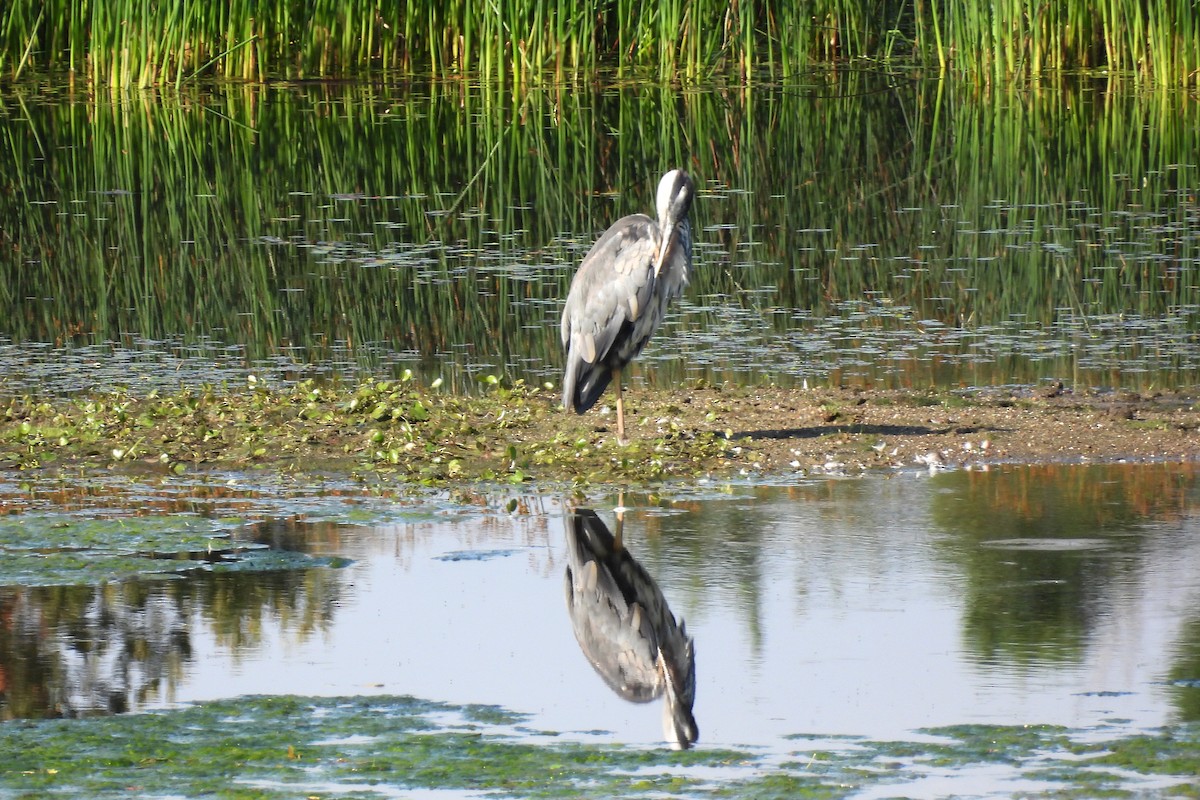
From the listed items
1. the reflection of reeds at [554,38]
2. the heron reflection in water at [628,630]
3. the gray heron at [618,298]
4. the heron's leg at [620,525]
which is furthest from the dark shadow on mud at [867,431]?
the reflection of reeds at [554,38]

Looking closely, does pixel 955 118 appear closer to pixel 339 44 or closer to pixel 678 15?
pixel 678 15

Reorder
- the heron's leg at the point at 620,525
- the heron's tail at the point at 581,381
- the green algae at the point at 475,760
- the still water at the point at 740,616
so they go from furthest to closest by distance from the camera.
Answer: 1. the heron's tail at the point at 581,381
2. the heron's leg at the point at 620,525
3. the still water at the point at 740,616
4. the green algae at the point at 475,760

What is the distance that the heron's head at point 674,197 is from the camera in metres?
9.64

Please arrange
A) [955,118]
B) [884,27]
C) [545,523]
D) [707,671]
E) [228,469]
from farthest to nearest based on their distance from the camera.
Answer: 1. [884,27]
2. [955,118]
3. [228,469]
4. [545,523]
5. [707,671]

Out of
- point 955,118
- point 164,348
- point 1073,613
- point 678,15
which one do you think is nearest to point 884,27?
point 678,15

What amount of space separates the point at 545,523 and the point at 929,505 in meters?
1.65

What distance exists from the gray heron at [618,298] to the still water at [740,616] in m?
1.26

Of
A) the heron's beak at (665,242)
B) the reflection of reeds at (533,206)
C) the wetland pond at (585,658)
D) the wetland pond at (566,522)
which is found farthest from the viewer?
the reflection of reeds at (533,206)

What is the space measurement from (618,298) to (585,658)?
356 centimetres

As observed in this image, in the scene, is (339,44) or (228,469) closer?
(228,469)

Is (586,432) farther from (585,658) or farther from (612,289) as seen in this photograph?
(585,658)

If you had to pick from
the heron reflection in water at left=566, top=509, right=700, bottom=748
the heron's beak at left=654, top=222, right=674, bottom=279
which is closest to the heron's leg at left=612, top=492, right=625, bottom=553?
the heron reflection in water at left=566, top=509, right=700, bottom=748

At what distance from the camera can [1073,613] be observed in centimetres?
701

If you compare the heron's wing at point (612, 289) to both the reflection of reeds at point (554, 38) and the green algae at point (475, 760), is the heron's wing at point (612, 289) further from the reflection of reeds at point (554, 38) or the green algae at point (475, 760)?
the reflection of reeds at point (554, 38)
